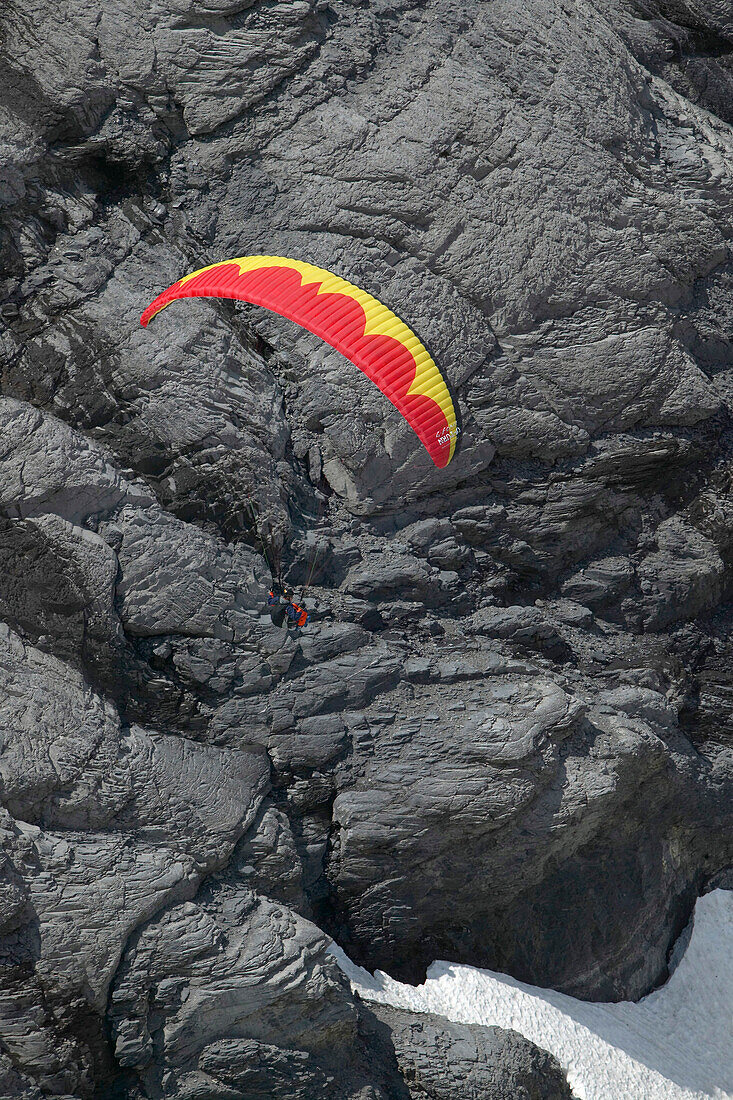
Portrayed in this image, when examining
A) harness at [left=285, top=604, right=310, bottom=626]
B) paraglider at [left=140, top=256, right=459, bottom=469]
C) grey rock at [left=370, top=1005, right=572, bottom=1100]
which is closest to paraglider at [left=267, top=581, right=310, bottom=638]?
harness at [left=285, top=604, right=310, bottom=626]

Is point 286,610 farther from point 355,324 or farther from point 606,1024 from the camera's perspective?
point 606,1024

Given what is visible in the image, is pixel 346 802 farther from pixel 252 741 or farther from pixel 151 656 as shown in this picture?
pixel 151 656

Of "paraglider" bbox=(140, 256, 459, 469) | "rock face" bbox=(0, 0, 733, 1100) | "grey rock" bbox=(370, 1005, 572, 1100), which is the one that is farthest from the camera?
"grey rock" bbox=(370, 1005, 572, 1100)

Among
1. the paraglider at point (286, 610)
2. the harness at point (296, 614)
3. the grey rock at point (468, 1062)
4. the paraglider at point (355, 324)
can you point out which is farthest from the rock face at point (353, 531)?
the paraglider at point (355, 324)

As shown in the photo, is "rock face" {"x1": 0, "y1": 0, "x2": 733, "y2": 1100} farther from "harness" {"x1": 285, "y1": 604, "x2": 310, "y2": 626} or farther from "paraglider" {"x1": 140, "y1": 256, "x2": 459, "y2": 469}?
"paraglider" {"x1": 140, "y1": 256, "x2": 459, "y2": 469}

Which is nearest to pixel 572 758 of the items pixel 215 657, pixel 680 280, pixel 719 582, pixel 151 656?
pixel 719 582
